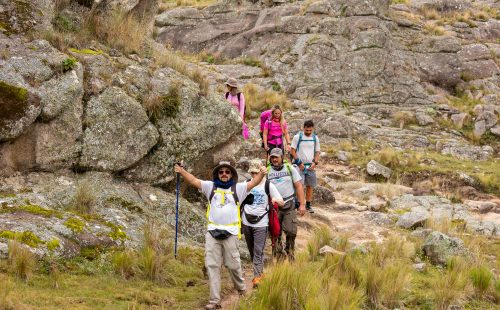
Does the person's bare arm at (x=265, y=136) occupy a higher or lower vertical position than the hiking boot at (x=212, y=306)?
higher

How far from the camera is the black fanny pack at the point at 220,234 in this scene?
605cm

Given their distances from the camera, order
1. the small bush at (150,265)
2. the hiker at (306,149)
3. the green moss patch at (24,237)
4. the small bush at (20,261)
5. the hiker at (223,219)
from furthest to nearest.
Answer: the hiker at (306,149)
the small bush at (150,265)
the hiker at (223,219)
the green moss patch at (24,237)
the small bush at (20,261)

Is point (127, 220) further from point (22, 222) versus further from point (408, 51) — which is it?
point (408, 51)

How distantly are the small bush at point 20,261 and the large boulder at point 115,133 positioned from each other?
9.16ft

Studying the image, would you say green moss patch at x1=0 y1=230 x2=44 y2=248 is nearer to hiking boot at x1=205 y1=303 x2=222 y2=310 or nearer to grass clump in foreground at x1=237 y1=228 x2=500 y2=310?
hiking boot at x1=205 y1=303 x2=222 y2=310

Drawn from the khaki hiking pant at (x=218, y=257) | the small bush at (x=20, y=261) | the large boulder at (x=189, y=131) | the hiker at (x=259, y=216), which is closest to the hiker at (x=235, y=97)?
the large boulder at (x=189, y=131)

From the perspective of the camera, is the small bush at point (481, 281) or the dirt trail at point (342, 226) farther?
the dirt trail at point (342, 226)

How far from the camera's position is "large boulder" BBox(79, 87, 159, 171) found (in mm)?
8102

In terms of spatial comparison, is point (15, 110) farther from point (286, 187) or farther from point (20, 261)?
point (286, 187)

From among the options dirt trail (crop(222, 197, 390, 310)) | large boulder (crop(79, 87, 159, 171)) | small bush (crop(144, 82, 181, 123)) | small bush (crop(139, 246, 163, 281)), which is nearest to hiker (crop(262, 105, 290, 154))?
dirt trail (crop(222, 197, 390, 310))

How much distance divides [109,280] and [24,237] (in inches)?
44.5

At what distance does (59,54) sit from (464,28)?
1162 inches

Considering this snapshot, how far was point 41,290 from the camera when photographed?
5.16m

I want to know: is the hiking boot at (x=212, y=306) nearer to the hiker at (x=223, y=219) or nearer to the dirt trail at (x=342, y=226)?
the hiker at (x=223, y=219)
